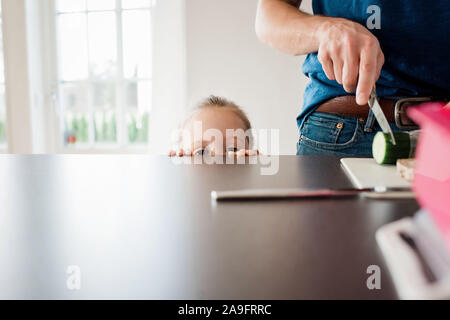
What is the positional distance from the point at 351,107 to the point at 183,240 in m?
0.61

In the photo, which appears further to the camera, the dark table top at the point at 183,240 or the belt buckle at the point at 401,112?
Result: the belt buckle at the point at 401,112

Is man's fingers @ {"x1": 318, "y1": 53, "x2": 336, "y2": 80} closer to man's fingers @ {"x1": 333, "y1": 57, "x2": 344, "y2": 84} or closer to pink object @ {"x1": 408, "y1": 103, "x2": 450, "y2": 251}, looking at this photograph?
man's fingers @ {"x1": 333, "y1": 57, "x2": 344, "y2": 84}

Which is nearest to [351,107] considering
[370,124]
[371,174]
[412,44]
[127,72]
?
[370,124]

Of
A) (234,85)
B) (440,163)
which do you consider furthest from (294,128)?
(440,163)

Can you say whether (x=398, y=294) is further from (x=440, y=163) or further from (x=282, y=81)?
(x=282, y=81)

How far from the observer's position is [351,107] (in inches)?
31.4

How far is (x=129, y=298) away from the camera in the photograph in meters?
0.19

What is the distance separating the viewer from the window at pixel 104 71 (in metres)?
2.71

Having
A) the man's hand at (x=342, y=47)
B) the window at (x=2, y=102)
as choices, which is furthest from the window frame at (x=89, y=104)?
the man's hand at (x=342, y=47)

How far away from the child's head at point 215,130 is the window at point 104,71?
64.7 inches

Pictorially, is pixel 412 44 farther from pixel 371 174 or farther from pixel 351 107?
A: pixel 371 174

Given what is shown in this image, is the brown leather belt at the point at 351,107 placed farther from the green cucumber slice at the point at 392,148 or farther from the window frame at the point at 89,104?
the window frame at the point at 89,104

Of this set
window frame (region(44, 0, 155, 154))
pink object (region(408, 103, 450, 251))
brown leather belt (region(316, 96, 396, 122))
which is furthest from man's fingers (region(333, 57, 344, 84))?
window frame (region(44, 0, 155, 154))
